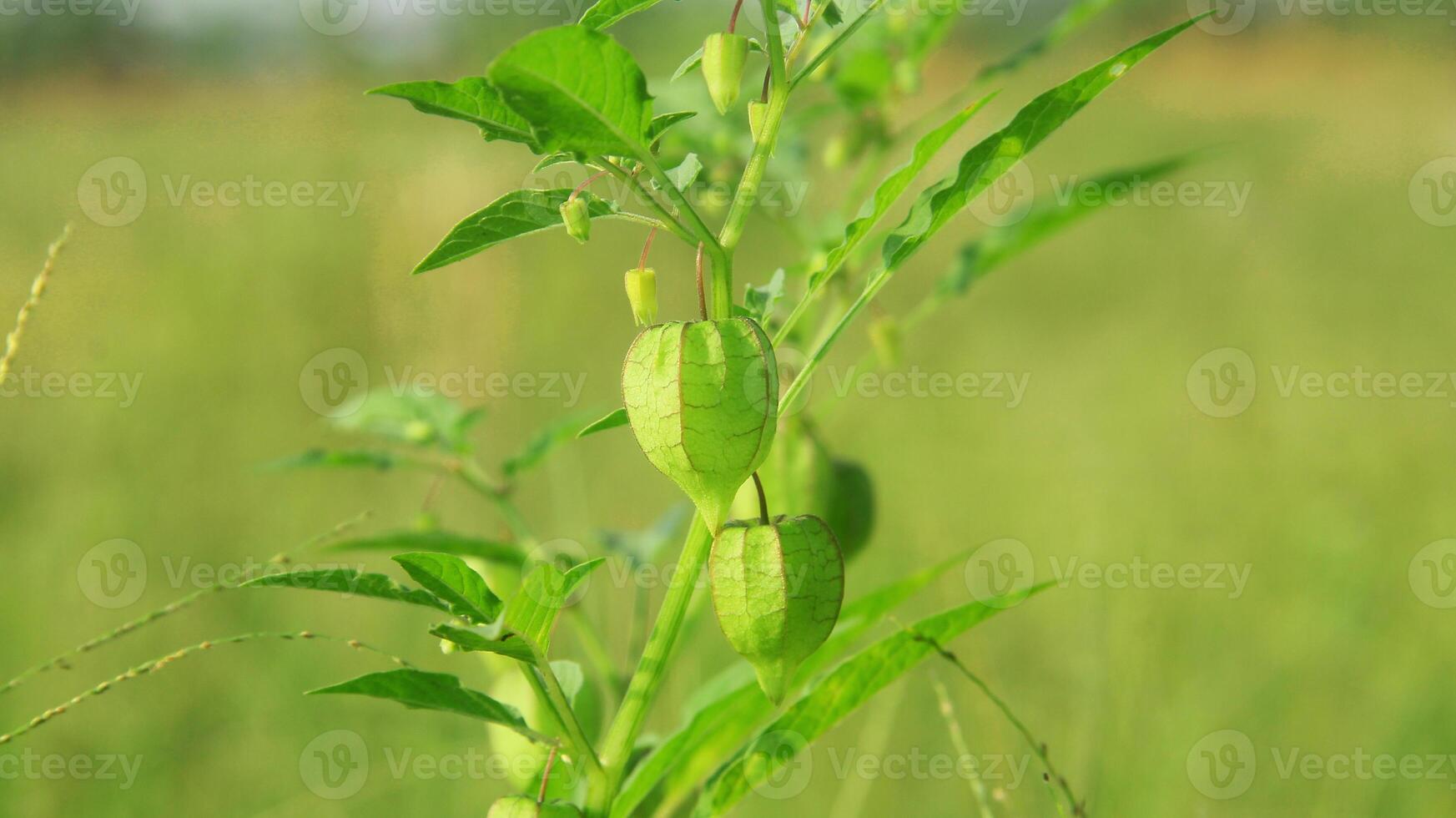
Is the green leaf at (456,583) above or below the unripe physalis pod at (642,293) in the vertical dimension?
below

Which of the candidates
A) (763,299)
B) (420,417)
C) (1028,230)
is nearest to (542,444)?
(420,417)

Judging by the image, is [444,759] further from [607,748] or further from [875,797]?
[607,748]

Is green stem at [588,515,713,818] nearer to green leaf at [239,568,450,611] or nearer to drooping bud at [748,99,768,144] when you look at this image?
green leaf at [239,568,450,611]

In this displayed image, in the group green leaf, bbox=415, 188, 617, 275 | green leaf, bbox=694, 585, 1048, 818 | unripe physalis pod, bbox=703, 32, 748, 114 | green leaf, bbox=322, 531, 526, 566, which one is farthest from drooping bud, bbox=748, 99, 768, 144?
green leaf, bbox=322, 531, 526, 566

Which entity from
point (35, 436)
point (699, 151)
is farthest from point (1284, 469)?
point (35, 436)

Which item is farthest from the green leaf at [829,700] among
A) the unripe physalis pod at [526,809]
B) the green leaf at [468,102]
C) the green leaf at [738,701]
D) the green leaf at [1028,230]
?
the green leaf at [1028,230]

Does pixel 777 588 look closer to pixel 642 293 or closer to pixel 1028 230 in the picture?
pixel 642 293

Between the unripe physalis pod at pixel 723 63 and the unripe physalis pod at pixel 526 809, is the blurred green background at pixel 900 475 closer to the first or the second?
the unripe physalis pod at pixel 526 809
